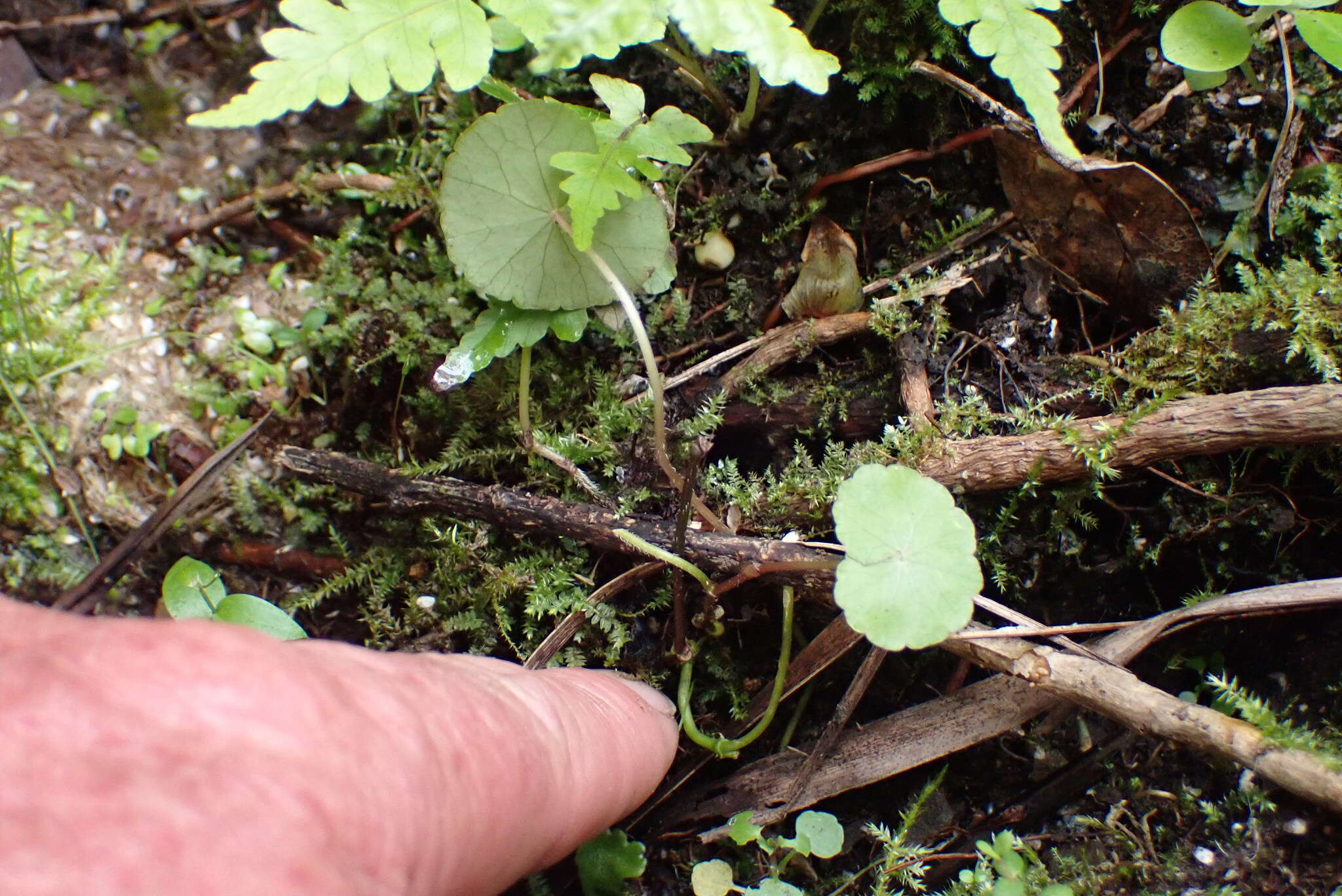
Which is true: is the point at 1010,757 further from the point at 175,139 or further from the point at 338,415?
the point at 175,139

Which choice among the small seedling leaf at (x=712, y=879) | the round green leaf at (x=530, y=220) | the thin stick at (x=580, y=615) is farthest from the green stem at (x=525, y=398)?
the small seedling leaf at (x=712, y=879)

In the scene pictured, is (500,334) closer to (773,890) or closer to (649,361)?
(649,361)

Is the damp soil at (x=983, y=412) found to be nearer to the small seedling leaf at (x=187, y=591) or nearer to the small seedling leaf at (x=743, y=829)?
the small seedling leaf at (x=743, y=829)

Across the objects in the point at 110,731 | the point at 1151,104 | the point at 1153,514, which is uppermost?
the point at 1151,104

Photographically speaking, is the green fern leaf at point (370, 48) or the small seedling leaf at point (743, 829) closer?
the green fern leaf at point (370, 48)

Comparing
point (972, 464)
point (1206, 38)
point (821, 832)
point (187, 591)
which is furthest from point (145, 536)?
point (1206, 38)

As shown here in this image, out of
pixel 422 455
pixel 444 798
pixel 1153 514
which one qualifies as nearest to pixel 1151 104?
pixel 1153 514
